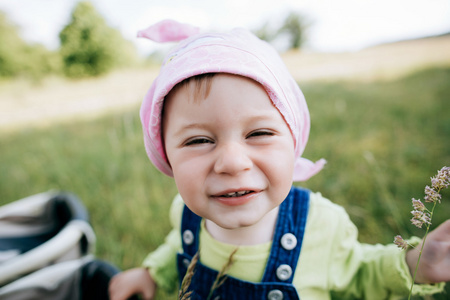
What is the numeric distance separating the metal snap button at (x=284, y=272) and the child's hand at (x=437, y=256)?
387 mm

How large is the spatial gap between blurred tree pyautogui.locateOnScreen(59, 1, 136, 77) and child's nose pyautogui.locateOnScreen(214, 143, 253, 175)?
4198 mm

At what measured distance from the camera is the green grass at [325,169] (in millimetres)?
1900

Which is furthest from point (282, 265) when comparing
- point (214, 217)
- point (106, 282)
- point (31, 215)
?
point (31, 215)

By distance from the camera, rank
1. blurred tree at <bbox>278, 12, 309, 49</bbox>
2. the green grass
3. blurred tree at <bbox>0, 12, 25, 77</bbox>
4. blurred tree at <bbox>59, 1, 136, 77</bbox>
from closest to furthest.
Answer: the green grass
blurred tree at <bbox>59, 1, 136, 77</bbox>
blurred tree at <bbox>0, 12, 25, 77</bbox>
blurred tree at <bbox>278, 12, 309, 49</bbox>

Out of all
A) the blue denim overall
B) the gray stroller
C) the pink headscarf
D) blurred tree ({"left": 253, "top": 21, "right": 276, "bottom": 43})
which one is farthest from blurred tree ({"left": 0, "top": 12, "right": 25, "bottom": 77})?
the blue denim overall

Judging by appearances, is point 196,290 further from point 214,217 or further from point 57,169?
point 57,169

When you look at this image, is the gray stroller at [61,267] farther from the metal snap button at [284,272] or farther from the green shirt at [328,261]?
the metal snap button at [284,272]

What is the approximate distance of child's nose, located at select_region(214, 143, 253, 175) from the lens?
0.78m

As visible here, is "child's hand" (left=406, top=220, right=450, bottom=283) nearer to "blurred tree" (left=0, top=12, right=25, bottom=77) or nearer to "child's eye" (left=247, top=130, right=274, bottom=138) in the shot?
"child's eye" (left=247, top=130, right=274, bottom=138)

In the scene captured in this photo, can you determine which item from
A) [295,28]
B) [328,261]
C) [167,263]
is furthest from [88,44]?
[295,28]

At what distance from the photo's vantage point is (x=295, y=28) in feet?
107

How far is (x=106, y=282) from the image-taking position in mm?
1449

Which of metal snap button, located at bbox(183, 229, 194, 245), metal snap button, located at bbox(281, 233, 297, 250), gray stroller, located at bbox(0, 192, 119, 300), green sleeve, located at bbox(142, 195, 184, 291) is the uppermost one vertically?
metal snap button, located at bbox(281, 233, 297, 250)

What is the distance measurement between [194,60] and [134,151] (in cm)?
241
